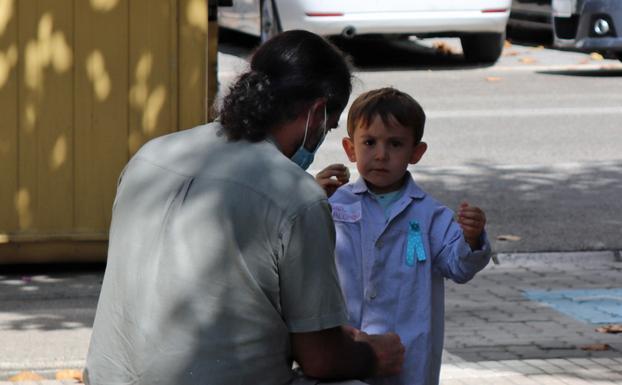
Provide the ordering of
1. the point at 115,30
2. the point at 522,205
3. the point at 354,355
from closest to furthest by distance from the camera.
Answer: the point at 354,355 < the point at 115,30 < the point at 522,205

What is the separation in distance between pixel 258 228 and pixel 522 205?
665 centimetres

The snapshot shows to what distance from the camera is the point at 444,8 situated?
1644 centimetres

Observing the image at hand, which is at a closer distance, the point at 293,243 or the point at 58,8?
the point at 293,243

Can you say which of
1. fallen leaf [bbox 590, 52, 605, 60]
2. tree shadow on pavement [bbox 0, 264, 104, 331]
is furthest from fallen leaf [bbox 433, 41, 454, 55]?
tree shadow on pavement [bbox 0, 264, 104, 331]

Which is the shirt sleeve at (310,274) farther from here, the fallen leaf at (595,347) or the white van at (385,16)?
the white van at (385,16)

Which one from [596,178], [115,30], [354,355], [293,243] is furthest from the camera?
[596,178]

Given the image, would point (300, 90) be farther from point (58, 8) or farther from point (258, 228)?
point (58, 8)

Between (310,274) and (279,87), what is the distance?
0.45m

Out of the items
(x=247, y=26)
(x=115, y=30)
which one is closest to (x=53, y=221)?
(x=115, y=30)

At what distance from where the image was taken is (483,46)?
58.5 feet

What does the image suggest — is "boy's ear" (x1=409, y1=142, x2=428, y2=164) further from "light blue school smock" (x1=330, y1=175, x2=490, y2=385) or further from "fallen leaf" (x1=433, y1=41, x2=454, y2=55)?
"fallen leaf" (x1=433, y1=41, x2=454, y2=55)

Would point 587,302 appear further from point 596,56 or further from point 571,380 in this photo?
point 596,56

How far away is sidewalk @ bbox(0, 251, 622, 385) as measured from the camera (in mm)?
6082

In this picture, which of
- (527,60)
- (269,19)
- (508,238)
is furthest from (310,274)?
(527,60)
